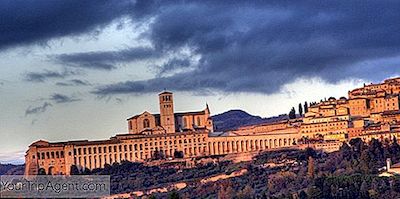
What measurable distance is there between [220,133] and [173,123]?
2.83 metres

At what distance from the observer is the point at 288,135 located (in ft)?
179

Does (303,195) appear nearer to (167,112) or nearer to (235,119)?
(167,112)

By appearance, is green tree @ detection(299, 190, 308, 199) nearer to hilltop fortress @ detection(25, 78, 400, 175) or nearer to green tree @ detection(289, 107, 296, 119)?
hilltop fortress @ detection(25, 78, 400, 175)

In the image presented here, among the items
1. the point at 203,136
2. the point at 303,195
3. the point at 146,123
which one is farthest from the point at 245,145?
the point at 303,195

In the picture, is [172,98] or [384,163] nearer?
[384,163]

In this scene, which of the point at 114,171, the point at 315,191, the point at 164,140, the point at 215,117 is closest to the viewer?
the point at 315,191

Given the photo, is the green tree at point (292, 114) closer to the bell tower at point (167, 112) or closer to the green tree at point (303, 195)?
the bell tower at point (167, 112)

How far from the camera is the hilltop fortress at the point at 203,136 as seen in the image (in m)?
51.9

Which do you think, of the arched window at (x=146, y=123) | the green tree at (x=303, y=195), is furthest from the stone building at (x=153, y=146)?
the green tree at (x=303, y=195)

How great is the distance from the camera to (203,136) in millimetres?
54125

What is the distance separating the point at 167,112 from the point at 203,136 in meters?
3.87

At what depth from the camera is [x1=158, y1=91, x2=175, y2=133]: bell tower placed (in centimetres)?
5672

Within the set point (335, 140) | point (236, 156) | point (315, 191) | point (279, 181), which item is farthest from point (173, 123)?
point (315, 191)

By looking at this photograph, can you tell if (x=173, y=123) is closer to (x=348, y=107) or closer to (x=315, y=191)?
(x=348, y=107)
